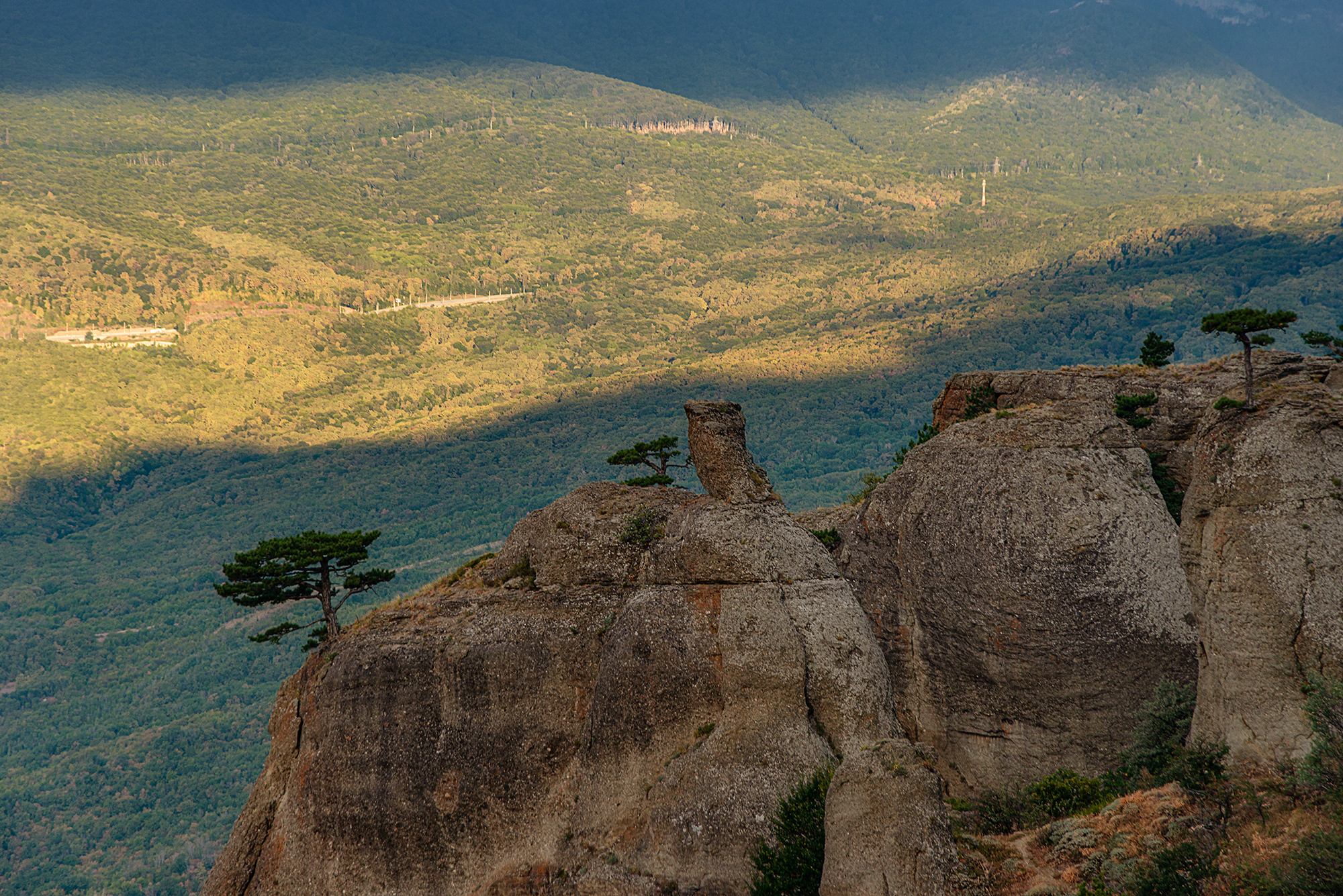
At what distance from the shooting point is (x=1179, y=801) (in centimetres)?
2425

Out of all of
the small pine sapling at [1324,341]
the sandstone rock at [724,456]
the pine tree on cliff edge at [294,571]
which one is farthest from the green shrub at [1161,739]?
the pine tree on cliff edge at [294,571]

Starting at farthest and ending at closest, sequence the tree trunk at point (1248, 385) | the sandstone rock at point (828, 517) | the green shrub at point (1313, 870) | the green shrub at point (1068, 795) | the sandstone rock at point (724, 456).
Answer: the sandstone rock at point (828, 517) < the sandstone rock at point (724, 456) < the tree trunk at point (1248, 385) < the green shrub at point (1068, 795) < the green shrub at point (1313, 870)

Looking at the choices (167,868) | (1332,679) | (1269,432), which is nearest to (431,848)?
(1332,679)

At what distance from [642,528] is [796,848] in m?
13.4

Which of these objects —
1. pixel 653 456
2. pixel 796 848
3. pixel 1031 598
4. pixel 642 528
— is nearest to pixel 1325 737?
pixel 1031 598

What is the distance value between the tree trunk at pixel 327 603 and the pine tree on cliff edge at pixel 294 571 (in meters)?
0.03

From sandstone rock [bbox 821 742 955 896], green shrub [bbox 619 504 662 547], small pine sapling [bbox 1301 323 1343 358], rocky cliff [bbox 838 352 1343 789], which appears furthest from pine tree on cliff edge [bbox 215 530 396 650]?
small pine sapling [bbox 1301 323 1343 358]

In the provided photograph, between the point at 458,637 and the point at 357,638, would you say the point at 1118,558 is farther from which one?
the point at 357,638

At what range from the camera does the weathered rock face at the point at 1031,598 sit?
3073 cm

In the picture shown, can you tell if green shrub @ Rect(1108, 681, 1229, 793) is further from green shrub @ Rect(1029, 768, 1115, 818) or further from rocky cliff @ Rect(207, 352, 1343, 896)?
rocky cliff @ Rect(207, 352, 1343, 896)

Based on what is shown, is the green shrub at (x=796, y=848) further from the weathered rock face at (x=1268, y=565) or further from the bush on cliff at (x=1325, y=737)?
the weathered rock face at (x=1268, y=565)

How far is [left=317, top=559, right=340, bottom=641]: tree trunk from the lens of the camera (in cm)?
3706

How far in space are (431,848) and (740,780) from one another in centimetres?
1056

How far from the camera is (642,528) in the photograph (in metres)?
34.9
